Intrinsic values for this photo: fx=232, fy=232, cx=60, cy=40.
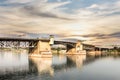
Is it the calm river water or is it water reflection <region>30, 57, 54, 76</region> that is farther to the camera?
water reflection <region>30, 57, 54, 76</region>

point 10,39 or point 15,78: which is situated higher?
point 10,39

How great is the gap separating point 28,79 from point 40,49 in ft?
394

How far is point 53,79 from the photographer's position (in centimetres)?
7981

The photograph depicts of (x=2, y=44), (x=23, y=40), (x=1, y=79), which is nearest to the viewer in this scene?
(x=1, y=79)

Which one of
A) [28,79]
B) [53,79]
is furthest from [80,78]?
[28,79]

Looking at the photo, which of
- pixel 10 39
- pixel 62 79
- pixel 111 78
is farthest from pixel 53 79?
pixel 10 39

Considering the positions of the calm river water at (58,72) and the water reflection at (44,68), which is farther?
the water reflection at (44,68)

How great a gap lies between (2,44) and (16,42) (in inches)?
531

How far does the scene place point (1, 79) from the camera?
7919 cm

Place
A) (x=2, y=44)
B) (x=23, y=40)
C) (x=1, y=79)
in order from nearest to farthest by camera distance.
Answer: (x=1, y=79) < (x=2, y=44) < (x=23, y=40)

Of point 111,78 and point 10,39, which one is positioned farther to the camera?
point 10,39

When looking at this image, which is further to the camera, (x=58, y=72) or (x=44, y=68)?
(x=44, y=68)

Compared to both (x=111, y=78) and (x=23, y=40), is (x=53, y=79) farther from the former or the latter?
(x=23, y=40)

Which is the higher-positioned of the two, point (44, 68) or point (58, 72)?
point (58, 72)
